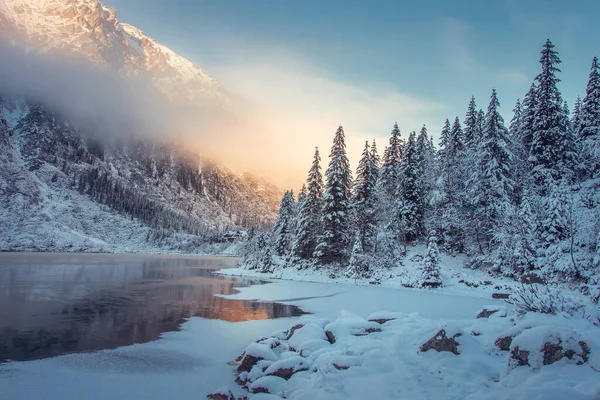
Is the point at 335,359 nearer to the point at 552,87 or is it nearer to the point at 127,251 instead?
the point at 552,87

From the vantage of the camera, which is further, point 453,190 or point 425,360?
point 453,190

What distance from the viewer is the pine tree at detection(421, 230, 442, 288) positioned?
96.2ft

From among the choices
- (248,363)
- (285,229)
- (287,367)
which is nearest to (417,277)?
(248,363)

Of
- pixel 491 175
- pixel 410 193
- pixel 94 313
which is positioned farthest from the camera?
pixel 410 193

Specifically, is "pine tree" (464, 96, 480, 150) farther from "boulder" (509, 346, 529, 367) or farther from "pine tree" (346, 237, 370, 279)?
"boulder" (509, 346, 529, 367)

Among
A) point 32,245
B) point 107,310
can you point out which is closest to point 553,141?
point 107,310

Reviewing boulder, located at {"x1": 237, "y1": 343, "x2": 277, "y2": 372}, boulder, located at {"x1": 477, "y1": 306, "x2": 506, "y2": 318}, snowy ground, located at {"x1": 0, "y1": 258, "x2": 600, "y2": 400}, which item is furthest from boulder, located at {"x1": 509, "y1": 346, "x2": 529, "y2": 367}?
boulder, located at {"x1": 237, "y1": 343, "x2": 277, "y2": 372}

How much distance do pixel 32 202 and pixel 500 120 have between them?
133m

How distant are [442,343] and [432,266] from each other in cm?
2342

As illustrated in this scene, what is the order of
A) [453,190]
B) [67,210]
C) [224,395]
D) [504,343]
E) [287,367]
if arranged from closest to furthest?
[504,343], [224,395], [287,367], [453,190], [67,210]

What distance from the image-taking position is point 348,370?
23.9ft

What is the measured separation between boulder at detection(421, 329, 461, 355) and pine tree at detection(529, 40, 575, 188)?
88.8 ft

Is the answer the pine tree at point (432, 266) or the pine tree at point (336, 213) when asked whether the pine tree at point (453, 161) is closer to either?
the pine tree at point (432, 266)

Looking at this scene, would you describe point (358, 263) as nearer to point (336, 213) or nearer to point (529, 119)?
point (336, 213)
